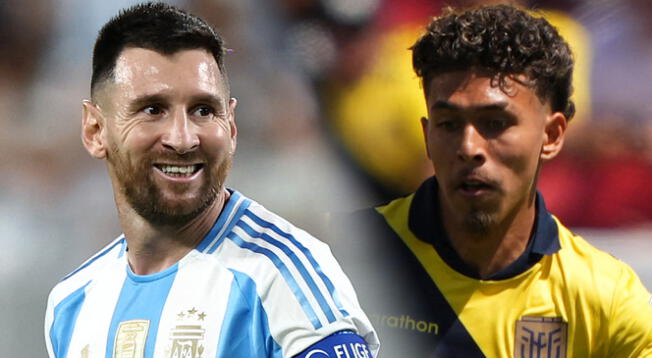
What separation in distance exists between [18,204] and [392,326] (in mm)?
1416

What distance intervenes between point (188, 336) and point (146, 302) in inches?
6.9

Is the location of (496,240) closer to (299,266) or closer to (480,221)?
(480,221)

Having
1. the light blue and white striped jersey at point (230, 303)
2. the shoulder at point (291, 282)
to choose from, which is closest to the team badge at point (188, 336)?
the light blue and white striped jersey at point (230, 303)

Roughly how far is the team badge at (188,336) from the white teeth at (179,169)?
291mm

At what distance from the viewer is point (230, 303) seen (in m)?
1.63

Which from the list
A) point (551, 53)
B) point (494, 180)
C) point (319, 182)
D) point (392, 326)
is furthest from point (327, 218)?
point (551, 53)

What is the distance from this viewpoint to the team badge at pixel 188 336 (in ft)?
5.41

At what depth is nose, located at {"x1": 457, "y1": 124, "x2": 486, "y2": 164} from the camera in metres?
2.21

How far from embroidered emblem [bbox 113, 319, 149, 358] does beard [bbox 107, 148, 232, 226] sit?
0.75 feet

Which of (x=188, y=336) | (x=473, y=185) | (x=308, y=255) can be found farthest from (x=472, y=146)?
(x=188, y=336)

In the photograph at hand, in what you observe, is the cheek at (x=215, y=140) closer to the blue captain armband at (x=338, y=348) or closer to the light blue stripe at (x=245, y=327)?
the light blue stripe at (x=245, y=327)

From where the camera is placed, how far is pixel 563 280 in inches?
90.4

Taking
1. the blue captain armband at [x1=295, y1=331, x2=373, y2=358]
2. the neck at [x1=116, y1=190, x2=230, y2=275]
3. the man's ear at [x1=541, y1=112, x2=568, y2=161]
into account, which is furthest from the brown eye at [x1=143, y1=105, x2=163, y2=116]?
the man's ear at [x1=541, y1=112, x2=568, y2=161]

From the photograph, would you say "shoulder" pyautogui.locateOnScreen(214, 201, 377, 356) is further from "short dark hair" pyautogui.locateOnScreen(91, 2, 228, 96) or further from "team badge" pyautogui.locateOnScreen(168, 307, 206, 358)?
Result: "short dark hair" pyautogui.locateOnScreen(91, 2, 228, 96)
